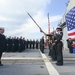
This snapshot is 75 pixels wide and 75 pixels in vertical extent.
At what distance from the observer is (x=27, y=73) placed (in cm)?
1015

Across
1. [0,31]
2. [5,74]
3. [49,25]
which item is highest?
[49,25]

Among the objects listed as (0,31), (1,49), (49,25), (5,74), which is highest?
(49,25)

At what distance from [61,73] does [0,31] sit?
3959mm

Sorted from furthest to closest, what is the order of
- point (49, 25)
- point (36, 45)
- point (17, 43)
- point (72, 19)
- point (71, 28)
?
point (36, 45) → point (49, 25) → point (17, 43) → point (71, 28) → point (72, 19)

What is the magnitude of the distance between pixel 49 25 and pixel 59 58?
29053 mm

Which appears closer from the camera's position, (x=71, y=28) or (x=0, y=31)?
(x=0, y=31)

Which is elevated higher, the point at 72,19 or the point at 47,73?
Result: the point at 72,19

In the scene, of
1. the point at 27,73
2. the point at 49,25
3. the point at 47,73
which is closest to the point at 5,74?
the point at 27,73

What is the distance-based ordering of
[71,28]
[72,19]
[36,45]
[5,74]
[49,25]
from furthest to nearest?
[36,45] → [49,25] → [71,28] → [72,19] → [5,74]

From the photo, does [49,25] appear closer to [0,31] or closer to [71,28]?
[71,28]

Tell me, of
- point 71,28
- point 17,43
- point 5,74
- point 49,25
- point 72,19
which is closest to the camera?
point 5,74

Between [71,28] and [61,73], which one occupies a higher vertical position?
[71,28]

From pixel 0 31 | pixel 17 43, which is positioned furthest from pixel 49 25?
pixel 0 31

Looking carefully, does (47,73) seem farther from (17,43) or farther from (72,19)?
(17,43)
